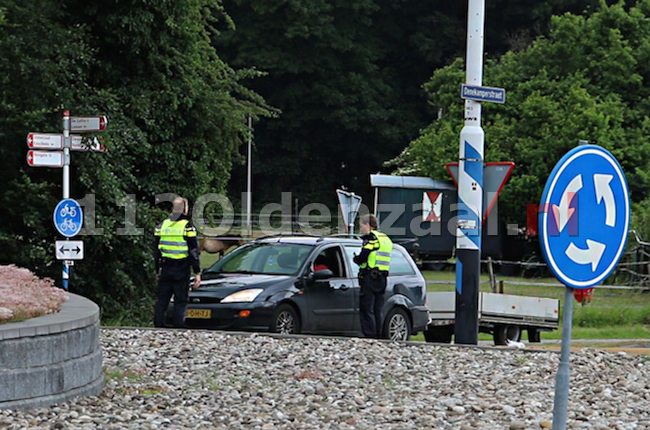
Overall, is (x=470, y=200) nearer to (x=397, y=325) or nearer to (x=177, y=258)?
(x=397, y=325)

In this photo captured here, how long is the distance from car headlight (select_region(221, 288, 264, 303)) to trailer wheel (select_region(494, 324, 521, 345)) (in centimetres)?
649

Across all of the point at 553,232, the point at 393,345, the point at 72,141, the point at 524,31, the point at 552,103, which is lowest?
the point at 393,345

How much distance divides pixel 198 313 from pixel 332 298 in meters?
1.89

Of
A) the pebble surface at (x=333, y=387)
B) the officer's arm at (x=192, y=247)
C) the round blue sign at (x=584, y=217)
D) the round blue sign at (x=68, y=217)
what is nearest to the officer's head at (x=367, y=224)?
the pebble surface at (x=333, y=387)

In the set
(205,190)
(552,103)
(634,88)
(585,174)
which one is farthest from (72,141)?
(634,88)

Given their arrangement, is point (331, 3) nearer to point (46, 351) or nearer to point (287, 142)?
point (287, 142)

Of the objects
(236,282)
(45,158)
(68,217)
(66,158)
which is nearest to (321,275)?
(236,282)

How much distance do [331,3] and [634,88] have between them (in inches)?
911

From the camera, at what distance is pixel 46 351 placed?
25.5ft

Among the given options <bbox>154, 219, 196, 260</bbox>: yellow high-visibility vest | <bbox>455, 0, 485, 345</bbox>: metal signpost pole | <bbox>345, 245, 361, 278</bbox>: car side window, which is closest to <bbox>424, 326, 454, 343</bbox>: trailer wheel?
<bbox>345, 245, 361, 278</bbox>: car side window

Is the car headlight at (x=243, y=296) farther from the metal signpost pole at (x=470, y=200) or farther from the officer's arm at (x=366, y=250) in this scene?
the metal signpost pole at (x=470, y=200)

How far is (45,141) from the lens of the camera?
15266 mm

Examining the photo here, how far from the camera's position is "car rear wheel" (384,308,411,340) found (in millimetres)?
15133

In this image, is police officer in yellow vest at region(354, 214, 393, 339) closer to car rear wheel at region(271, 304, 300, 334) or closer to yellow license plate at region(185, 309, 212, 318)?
car rear wheel at region(271, 304, 300, 334)
